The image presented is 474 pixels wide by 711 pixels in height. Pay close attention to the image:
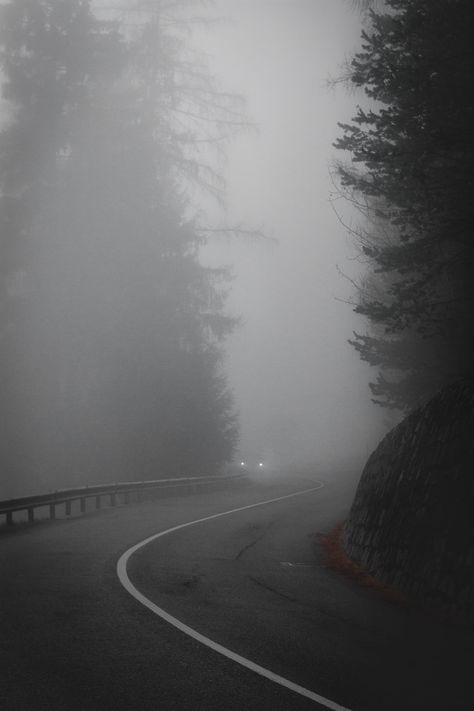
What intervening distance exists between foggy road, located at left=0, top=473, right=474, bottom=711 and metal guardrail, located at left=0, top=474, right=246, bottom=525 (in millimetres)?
4956

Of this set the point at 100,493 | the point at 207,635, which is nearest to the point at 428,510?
the point at 207,635

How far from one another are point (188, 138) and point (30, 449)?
15.8 m

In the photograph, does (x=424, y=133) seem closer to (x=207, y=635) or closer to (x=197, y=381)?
(x=207, y=635)

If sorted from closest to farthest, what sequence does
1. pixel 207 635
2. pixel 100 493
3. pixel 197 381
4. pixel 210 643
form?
pixel 210 643 < pixel 207 635 < pixel 100 493 < pixel 197 381

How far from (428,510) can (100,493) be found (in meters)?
16.0

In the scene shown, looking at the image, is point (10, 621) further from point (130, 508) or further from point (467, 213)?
point (130, 508)

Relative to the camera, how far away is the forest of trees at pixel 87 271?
2836 centimetres

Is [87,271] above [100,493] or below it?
above

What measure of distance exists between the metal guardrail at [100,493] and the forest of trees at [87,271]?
1362 millimetres

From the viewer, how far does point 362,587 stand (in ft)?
36.2

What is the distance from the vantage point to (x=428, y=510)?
10562 millimetres

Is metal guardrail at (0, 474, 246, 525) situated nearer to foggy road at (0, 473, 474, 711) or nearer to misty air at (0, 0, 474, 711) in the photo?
misty air at (0, 0, 474, 711)

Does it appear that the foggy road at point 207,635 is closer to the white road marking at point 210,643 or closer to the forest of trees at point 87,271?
the white road marking at point 210,643

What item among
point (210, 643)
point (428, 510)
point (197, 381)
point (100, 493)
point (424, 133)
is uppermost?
point (424, 133)
